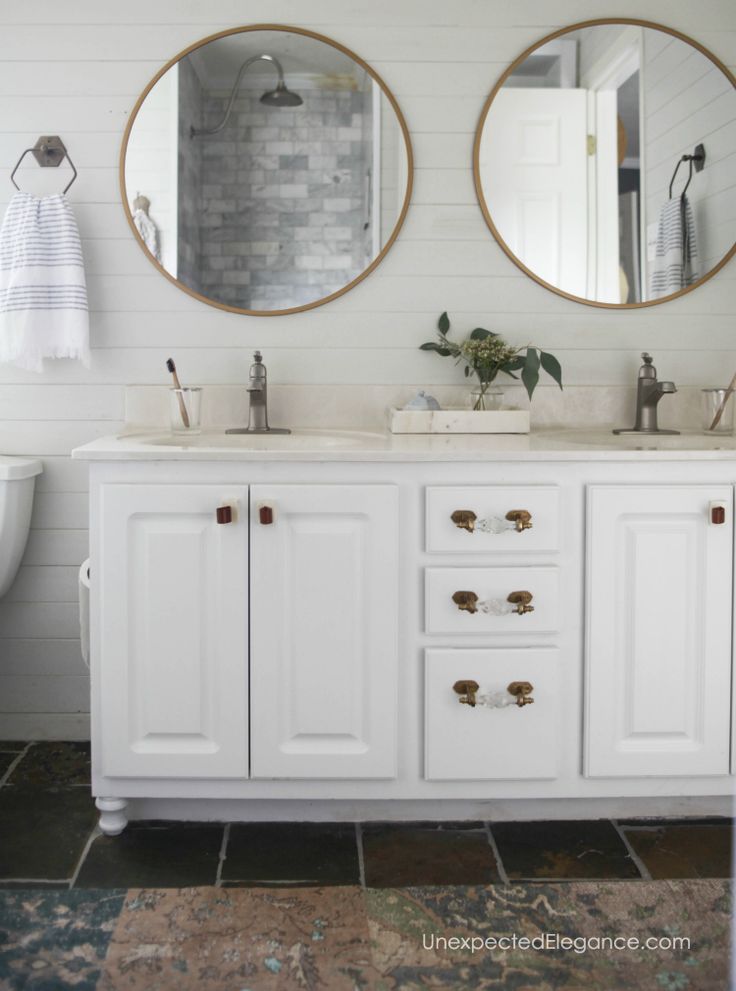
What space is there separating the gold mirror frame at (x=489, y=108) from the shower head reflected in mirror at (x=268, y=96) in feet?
1.51

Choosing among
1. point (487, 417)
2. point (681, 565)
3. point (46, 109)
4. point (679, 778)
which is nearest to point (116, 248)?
point (46, 109)

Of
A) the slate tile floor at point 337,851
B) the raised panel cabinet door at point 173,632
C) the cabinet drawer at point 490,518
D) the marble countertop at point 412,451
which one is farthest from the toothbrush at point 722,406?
the raised panel cabinet door at point 173,632

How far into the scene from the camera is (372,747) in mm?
1897

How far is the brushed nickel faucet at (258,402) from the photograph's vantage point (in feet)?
7.41

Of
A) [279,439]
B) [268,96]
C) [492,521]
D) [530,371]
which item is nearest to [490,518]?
[492,521]

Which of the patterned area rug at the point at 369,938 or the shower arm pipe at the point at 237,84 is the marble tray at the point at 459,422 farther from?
the patterned area rug at the point at 369,938

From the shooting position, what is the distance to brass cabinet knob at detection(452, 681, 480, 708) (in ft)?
6.12

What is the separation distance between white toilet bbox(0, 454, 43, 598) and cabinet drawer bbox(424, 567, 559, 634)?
104 centimetres

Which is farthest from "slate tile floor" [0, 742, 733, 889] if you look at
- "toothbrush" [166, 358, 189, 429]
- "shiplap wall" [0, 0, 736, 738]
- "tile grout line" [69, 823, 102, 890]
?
"toothbrush" [166, 358, 189, 429]

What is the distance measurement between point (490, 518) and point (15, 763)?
1334 millimetres

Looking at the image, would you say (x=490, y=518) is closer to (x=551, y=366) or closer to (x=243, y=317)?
(x=551, y=366)

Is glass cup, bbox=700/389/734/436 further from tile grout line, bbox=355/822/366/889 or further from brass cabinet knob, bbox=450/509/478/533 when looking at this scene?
tile grout line, bbox=355/822/366/889

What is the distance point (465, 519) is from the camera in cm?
185

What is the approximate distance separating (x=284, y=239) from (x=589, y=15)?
94 cm
